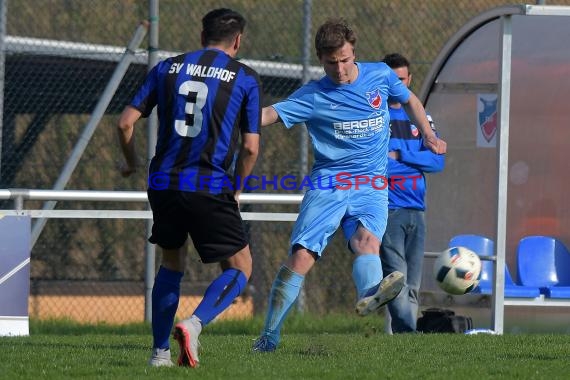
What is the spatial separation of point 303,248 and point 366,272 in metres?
0.48

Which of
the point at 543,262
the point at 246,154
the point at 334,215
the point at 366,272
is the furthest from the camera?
the point at 543,262

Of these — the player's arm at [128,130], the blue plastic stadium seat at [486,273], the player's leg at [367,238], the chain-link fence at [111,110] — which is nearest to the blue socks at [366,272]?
the player's leg at [367,238]

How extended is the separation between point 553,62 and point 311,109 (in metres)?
4.68

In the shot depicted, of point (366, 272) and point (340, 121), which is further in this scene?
point (340, 121)

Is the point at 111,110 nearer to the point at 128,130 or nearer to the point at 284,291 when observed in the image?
the point at 284,291

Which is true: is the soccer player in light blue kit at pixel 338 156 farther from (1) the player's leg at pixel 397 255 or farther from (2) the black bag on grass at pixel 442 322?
(2) the black bag on grass at pixel 442 322

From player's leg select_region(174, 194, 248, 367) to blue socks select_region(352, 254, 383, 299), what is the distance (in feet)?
3.02

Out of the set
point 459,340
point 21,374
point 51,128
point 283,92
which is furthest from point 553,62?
point 21,374

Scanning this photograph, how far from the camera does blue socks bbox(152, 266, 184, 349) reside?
652 cm

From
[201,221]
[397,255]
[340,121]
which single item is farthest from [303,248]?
[397,255]

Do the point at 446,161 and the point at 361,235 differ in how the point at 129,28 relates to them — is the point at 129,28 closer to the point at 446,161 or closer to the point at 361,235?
the point at 446,161

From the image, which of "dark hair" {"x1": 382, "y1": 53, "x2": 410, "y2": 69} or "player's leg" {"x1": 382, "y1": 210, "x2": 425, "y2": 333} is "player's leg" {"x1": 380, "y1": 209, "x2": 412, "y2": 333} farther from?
"dark hair" {"x1": 382, "y1": 53, "x2": 410, "y2": 69}

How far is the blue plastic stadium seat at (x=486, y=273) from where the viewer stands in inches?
408

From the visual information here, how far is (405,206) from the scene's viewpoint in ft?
32.8
